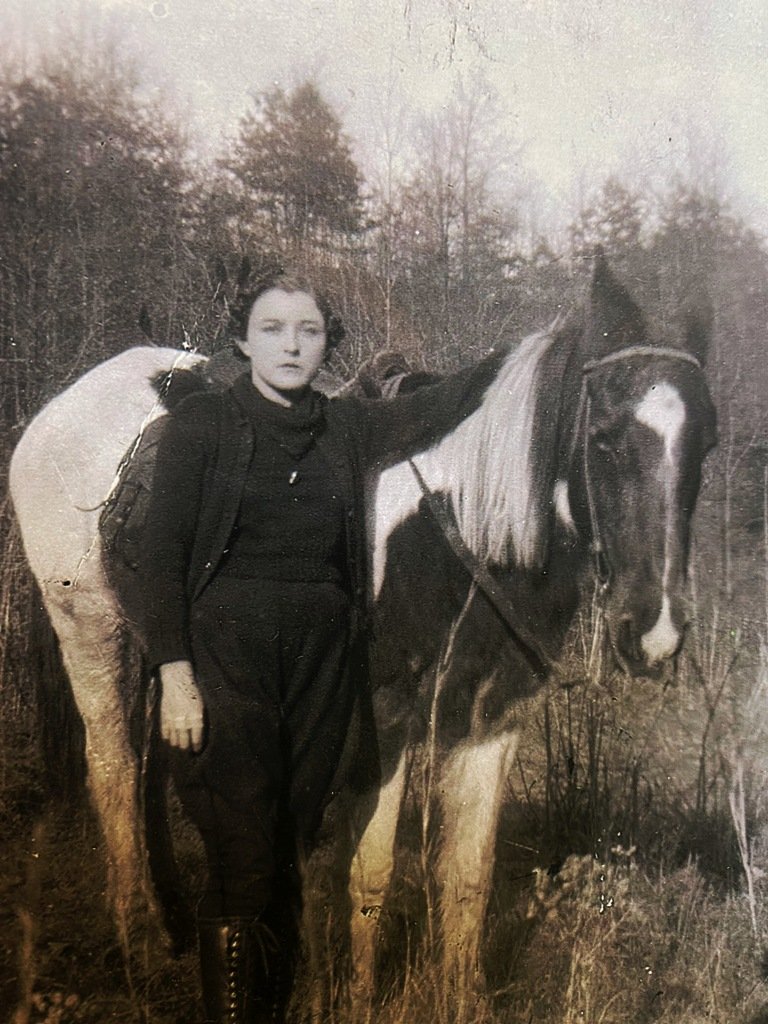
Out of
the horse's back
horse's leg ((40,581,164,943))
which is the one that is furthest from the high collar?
horse's leg ((40,581,164,943))

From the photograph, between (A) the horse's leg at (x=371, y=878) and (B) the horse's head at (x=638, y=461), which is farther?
(B) the horse's head at (x=638, y=461)

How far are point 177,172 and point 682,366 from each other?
1713 mm

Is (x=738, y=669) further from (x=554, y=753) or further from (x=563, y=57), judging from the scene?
(x=563, y=57)

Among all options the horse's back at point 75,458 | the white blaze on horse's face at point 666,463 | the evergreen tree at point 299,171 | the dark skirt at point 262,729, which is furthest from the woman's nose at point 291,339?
the white blaze on horse's face at point 666,463

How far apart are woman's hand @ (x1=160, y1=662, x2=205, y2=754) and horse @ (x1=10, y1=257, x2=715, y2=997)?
43cm

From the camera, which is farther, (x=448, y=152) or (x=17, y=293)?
(x=448, y=152)

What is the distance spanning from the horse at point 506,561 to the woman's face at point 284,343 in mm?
176

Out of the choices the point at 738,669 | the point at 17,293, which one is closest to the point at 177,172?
the point at 17,293

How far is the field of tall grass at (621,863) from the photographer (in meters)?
2.74

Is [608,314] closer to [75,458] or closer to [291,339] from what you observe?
[291,339]

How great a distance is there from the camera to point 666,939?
2.97m

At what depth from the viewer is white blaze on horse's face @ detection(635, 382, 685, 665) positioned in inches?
113

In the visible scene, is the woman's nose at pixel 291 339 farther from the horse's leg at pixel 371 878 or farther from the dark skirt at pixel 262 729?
the horse's leg at pixel 371 878

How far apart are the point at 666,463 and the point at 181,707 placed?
1.73 meters
